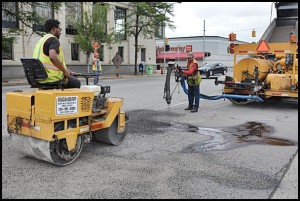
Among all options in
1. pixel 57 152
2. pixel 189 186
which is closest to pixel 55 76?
pixel 57 152

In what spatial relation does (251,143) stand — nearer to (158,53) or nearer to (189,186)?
(189,186)

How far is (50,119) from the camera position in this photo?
4.29 m

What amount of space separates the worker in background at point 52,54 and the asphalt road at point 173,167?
4.16 feet

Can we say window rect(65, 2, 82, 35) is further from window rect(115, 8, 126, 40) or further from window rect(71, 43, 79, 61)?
window rect(115, 8, 126, 40)

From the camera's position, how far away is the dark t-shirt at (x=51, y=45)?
466 centimetres

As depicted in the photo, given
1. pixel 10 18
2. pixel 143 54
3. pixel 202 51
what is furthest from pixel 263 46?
pixel 202 51

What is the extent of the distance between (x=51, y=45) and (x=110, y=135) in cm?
185

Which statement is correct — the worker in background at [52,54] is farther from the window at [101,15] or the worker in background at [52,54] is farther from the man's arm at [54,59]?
the window at [101,15]

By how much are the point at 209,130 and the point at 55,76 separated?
→ 12.0 feet

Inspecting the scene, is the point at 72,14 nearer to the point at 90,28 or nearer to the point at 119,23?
the point at 90,28

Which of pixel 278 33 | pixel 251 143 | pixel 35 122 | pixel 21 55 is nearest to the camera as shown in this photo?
pixel 35 122

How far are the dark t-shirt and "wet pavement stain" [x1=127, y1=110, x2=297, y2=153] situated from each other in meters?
2.59

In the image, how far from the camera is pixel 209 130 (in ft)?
23.6

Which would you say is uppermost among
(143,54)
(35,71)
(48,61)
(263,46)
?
(143,54)
